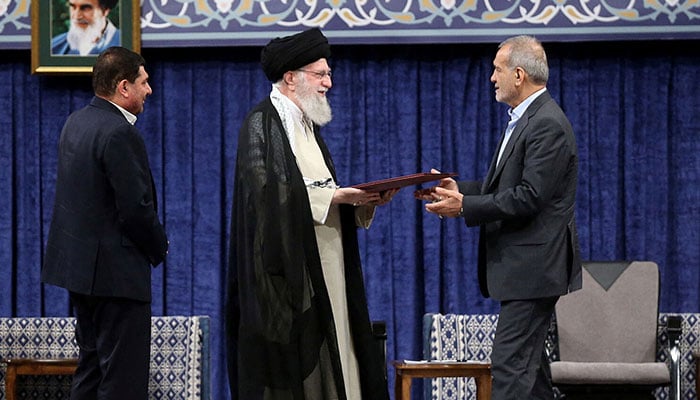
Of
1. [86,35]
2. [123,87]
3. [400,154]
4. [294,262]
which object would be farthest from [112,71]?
[400,154]

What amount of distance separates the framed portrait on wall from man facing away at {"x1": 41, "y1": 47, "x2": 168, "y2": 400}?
181 cm

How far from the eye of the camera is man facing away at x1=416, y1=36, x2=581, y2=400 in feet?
13.4

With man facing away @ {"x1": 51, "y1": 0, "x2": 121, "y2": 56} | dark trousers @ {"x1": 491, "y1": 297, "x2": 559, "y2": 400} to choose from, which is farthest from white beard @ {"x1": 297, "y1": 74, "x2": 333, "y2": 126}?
man facing away @ {"x1": 51, "y1": 0, "x2": 121, "y2": 56}

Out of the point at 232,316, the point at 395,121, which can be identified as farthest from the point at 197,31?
the point at 232,316

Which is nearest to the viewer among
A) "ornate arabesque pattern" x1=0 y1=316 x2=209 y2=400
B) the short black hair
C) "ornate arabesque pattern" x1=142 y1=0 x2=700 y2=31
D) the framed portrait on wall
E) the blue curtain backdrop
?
the short black hair

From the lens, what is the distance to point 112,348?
418 centimetres

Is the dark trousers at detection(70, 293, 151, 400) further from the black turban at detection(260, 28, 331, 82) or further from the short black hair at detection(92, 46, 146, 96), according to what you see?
the black turban at detection(260, 28, 331, 82)

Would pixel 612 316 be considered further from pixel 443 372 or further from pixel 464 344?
pixel 443 372

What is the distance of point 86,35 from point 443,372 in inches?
107

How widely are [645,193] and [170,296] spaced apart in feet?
8.87

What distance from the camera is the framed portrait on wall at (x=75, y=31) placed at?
239 inches

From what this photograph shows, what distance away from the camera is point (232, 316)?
380cm

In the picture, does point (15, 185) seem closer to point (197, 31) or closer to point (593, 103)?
point (197, 31)

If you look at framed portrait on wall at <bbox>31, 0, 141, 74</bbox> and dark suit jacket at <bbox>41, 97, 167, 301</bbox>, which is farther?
framed portrait on wall at <bbox>31, 0, 141, 74</bbox>
